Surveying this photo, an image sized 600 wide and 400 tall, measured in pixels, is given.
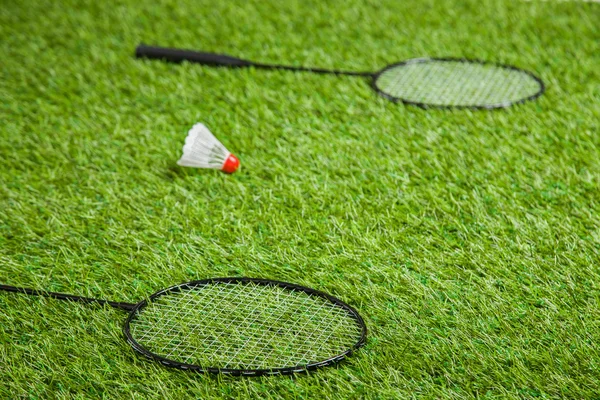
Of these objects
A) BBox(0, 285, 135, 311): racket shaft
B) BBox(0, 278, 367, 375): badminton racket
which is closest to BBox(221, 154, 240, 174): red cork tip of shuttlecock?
BBox(0, 278, 367, 375): badminton racket

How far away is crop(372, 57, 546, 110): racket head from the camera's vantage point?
11.0 ft

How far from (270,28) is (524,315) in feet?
8.30

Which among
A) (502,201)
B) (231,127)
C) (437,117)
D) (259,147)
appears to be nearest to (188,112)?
(231,127)

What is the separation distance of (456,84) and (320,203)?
1.14m

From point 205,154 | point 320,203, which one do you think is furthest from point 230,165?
point 320,203

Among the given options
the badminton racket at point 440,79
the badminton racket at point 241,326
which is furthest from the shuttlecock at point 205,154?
the badminton racket at point 440,79

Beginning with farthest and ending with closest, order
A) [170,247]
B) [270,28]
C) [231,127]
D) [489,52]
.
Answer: [270,28] → [489,52] → [231,127] → [170,247]

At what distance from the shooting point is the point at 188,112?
334 cm

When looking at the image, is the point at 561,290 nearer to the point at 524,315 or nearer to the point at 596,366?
the point at 524,315

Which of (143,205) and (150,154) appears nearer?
(143,205)

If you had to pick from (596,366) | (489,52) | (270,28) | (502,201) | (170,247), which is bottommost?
(170,247)

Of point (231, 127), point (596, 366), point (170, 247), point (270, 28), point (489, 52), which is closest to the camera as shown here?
point (596, 366)

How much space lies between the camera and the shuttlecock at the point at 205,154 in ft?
9.38

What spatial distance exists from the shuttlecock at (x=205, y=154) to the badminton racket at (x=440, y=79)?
83cm
